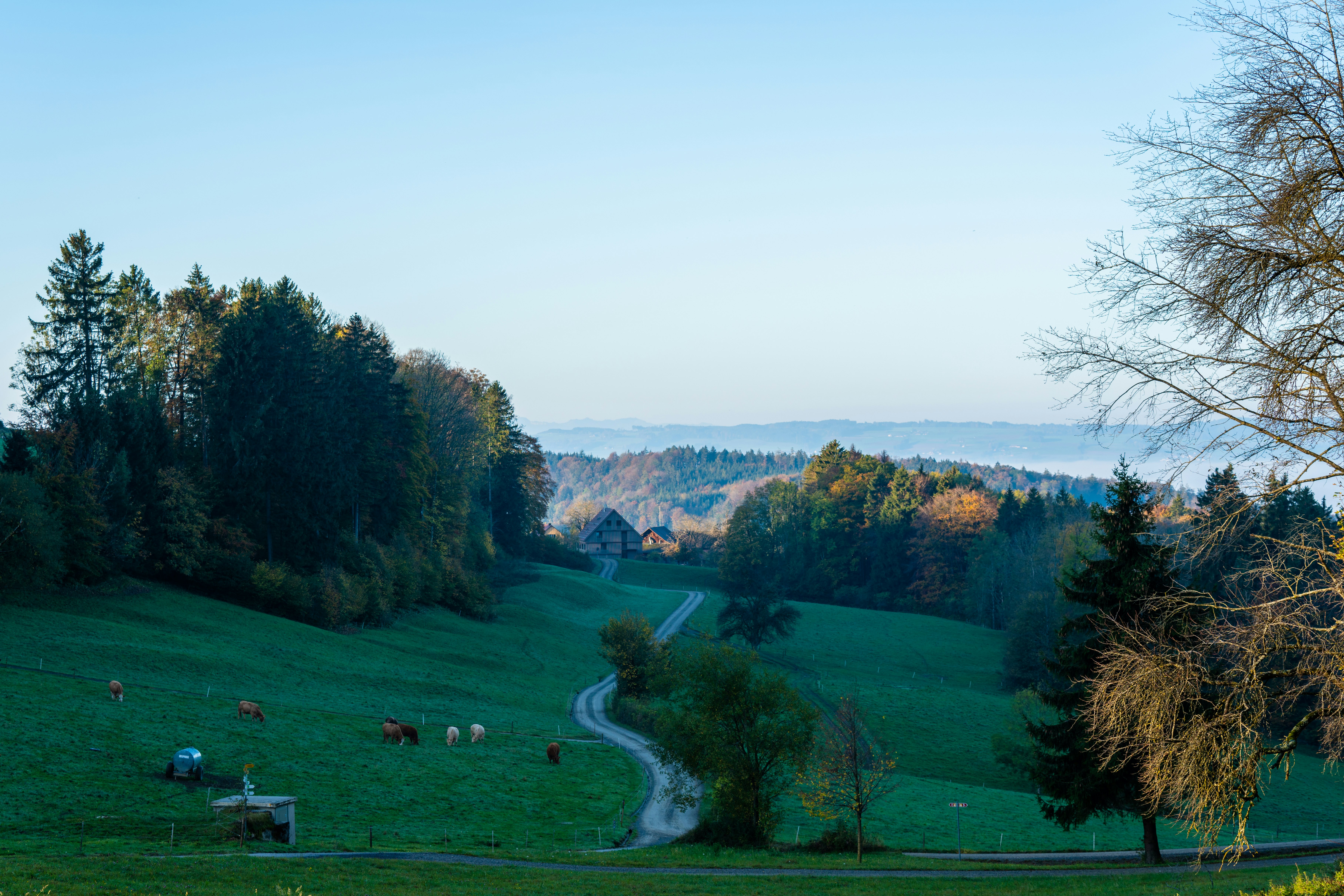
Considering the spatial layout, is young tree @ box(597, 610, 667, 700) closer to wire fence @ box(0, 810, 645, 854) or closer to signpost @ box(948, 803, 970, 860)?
signpost @ box(948, 803, 970, 860)

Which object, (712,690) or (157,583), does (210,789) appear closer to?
(712,690)

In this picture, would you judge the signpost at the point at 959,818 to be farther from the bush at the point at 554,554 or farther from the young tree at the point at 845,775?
the bush at the point at 554,554

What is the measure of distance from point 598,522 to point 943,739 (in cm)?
9622

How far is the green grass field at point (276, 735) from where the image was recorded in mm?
25531

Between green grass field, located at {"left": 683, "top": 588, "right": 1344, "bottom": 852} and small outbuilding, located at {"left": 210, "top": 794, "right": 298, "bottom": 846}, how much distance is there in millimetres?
19153

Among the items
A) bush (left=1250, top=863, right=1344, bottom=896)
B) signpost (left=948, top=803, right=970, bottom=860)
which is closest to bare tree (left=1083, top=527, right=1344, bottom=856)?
bush (left=1250, top=863, right=1344, bottom=896)

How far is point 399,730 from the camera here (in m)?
38.1

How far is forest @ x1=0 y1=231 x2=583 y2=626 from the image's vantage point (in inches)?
2003

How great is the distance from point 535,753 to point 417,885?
20.8 m

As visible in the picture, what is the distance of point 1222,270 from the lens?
1049cm

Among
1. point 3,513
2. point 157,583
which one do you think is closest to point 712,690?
point 3,513

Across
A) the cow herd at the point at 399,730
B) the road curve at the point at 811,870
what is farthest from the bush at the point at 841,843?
the cow herd at the point at 399,730

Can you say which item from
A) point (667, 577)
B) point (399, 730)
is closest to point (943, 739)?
point (399, 730)

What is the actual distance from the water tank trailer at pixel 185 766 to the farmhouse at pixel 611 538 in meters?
118
